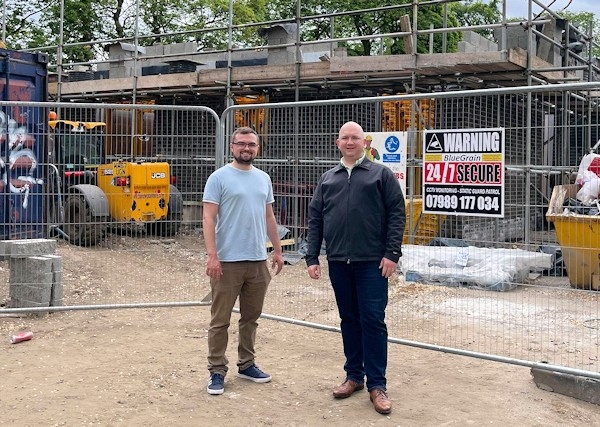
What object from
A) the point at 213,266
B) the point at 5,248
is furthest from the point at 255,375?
the point at 5,248

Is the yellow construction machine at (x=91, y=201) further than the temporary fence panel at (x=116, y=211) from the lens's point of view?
Yes

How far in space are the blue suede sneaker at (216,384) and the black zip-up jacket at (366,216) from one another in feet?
4.14

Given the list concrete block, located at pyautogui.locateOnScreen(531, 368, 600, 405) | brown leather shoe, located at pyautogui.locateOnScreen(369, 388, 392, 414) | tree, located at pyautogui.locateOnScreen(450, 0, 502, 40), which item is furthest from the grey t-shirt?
tree, located at pyautogui.locateOnScreen(450, 0, 502, 40)

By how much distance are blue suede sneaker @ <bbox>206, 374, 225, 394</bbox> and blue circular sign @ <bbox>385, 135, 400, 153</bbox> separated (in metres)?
2.69

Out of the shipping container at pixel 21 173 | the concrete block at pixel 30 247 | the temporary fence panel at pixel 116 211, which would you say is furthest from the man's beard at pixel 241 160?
the concrete block at pixel 30 247

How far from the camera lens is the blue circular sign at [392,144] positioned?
672 cm

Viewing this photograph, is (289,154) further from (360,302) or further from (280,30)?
(280,30)

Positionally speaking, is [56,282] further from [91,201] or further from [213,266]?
[213,266]

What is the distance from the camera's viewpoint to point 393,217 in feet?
16.6

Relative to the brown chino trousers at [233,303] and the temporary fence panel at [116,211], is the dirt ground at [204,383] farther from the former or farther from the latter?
the temporary fence panel at [116,211]

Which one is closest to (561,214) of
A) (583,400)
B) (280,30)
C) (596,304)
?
(596,304)

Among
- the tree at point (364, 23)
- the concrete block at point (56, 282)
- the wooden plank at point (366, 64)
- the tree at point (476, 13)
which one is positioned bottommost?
the concrete block at point (56, 282)

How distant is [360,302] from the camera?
16.8 ft

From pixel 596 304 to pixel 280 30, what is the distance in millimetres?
11680
